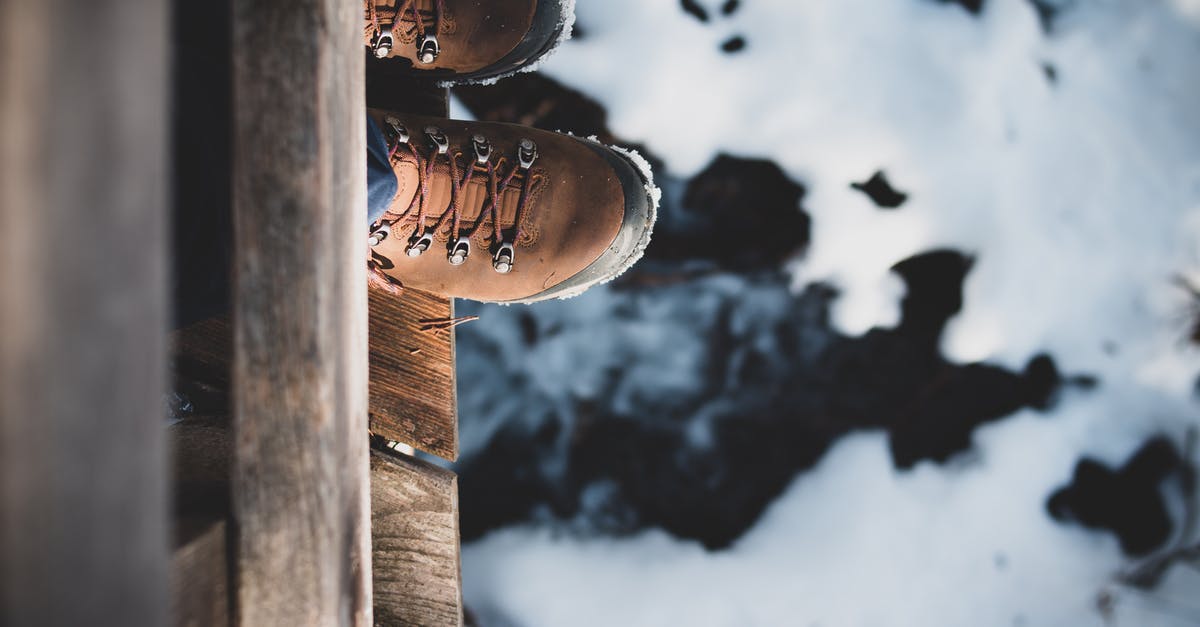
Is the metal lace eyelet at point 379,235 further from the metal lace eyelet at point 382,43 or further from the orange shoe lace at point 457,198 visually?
the metal lace eyelet at point 382,43

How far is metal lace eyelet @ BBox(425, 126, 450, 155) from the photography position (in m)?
1.03

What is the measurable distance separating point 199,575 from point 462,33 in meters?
0.89

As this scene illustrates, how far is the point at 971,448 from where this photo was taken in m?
1.70

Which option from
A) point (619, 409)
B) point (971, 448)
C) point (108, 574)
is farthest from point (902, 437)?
point (108, 574)

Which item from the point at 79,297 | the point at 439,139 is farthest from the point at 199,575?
the point at 439,139

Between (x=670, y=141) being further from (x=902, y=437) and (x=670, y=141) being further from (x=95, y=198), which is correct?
→ (x=95, y=198)

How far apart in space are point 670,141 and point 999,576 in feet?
4.45

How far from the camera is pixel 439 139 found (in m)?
1.03

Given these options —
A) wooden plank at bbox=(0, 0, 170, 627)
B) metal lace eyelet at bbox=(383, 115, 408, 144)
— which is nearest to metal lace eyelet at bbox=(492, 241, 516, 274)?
metal lace eyelet at bbox=(383, 115, 408, 144)

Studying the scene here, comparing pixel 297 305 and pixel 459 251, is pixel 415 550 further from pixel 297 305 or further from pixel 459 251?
pixel 297 305

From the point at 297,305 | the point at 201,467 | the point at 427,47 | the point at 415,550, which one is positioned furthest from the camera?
the point at 427,47

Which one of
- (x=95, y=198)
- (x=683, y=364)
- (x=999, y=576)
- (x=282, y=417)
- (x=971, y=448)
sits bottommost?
(x=999, y=576)

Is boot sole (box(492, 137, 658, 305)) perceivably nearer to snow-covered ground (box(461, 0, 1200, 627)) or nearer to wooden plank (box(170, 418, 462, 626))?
wooden plank (box(170, 418, 462, 626))

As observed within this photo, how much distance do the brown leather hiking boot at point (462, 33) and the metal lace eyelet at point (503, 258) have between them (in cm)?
33
